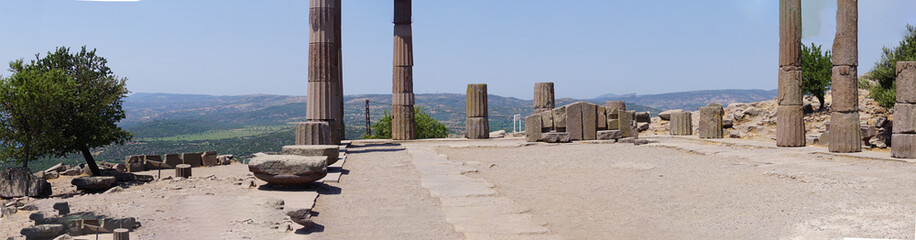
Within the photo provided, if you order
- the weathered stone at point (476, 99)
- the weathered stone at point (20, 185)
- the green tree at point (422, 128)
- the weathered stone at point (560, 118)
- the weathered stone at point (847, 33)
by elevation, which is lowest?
the weathered stone at point (20, 185)

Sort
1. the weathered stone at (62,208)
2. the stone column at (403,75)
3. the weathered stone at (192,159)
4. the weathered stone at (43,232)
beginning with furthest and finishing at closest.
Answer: the weathered stone at (192,159) < the stone column at (403,75) < the weathered stone at (62,208) < the weathered stone at (43,232)

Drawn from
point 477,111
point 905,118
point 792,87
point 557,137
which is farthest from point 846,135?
point 477,111

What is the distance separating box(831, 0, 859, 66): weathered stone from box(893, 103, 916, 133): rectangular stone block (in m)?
1.83

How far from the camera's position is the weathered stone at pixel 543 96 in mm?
25172

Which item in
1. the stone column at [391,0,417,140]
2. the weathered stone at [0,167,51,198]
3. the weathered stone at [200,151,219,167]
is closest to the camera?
the weathered stone at [0,167,51,198]

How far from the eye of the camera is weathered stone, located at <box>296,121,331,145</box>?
669 inches

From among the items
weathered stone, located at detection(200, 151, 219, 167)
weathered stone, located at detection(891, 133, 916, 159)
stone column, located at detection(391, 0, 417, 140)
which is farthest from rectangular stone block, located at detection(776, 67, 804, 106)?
weathered stone, located at detection(200, 151, 219, 167)

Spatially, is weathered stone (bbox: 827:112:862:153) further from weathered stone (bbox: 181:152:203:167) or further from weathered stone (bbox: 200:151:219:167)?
weathered stone (bbox: 181:152:203:167)

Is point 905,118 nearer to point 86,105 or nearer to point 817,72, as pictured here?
point 817,72

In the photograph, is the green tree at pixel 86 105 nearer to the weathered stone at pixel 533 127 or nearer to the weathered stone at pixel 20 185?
the weathered stone at pixel 20 185

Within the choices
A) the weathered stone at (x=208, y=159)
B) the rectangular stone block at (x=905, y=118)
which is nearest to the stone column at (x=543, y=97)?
the rectangular stone block at (x=905, y=118)

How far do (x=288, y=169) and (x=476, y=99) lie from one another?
1456 cm

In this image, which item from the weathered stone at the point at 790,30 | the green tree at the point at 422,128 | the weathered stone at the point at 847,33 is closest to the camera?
the weathered stone at the point at 847,33

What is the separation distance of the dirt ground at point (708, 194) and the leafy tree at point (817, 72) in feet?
50.4
